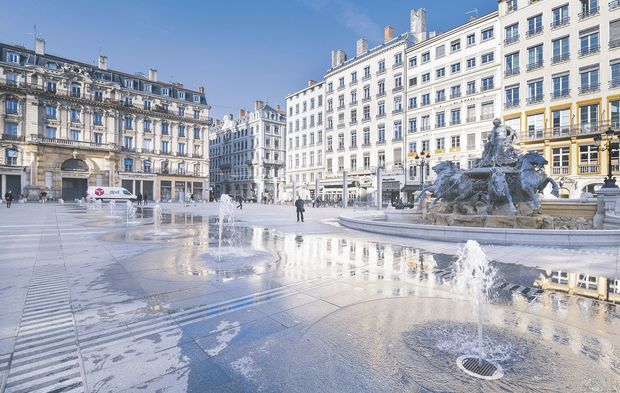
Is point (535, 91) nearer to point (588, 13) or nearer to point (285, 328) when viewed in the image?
point (588, 13)

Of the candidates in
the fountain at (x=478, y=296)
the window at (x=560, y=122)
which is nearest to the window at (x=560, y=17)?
the window at (x=560, y=122)

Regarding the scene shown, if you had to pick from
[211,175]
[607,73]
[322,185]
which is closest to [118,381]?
[607,73]

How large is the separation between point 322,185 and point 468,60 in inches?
1066

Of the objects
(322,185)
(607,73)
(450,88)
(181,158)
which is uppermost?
(450,88)

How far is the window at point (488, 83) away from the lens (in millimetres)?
34550

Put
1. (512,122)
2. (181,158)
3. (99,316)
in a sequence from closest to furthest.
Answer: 1. (99,316)
2. (512,122)
3. (181,158)

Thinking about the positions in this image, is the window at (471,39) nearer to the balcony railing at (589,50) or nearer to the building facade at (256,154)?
the balcony railing at (589,50)

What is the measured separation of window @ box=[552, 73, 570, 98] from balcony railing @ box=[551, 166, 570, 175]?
7109mm

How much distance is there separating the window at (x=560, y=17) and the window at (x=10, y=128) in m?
68.1

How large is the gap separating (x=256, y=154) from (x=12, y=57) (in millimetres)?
39641

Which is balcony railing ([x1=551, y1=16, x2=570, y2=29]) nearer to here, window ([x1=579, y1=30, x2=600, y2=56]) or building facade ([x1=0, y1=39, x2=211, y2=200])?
window ([x1=579, y1=30, x2=600, y2=56])

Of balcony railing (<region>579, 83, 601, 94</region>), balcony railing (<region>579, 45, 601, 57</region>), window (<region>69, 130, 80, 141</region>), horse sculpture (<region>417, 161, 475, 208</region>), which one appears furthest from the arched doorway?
balcony railing (<region>579, 45, 601, 57</region>)

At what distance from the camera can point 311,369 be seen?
2943 mm

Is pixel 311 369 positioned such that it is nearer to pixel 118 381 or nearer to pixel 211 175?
pixel 118 381
